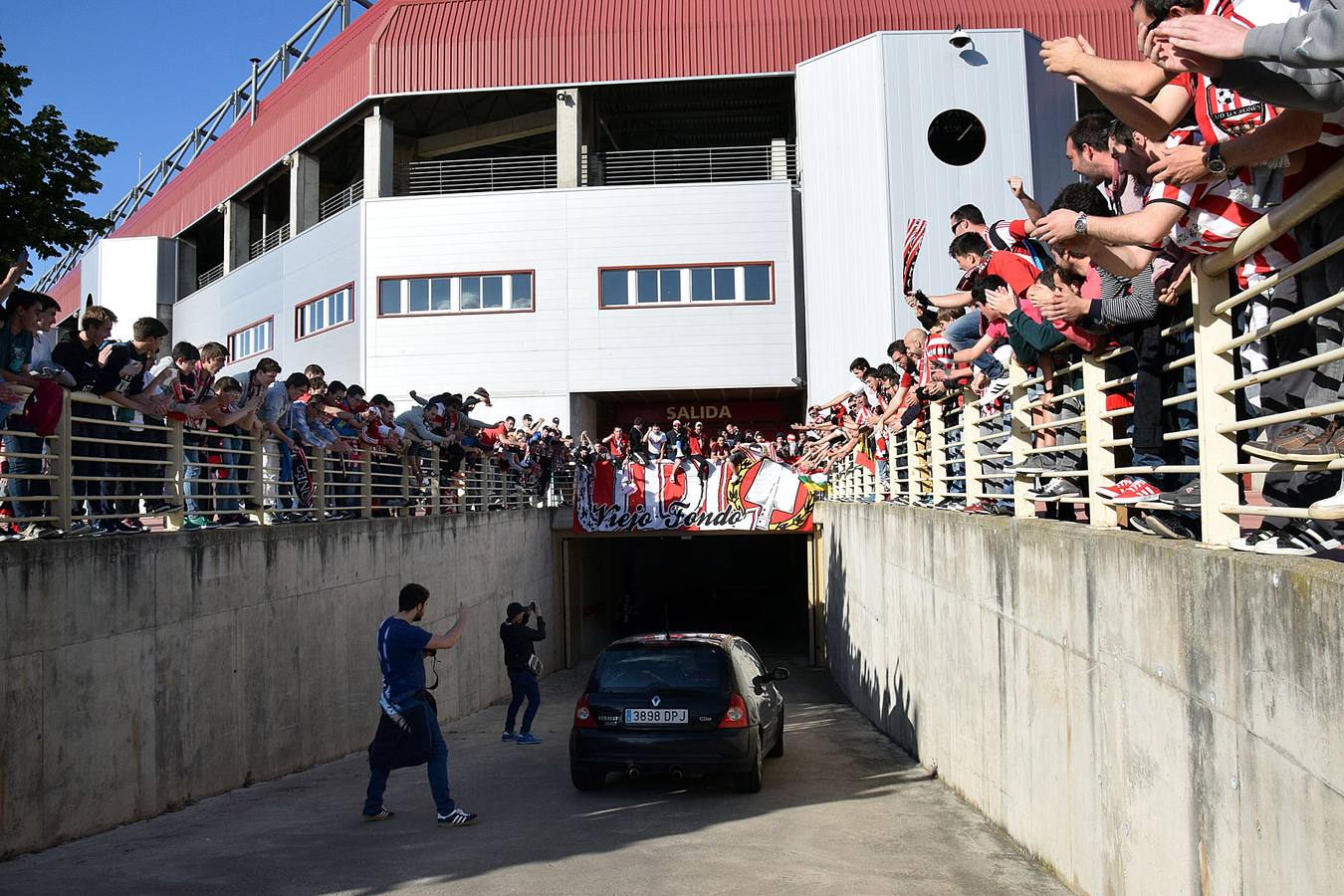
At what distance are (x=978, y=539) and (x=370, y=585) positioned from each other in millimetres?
8902

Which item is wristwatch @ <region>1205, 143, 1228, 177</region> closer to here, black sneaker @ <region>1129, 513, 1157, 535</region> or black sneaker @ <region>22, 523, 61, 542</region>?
black sneaker @ <region>1129, 513, 1157, 535</region>

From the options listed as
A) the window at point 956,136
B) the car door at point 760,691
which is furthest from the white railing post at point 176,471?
the window at point 956,136

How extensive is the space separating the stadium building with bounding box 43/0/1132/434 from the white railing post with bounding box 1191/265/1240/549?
84.2 feet

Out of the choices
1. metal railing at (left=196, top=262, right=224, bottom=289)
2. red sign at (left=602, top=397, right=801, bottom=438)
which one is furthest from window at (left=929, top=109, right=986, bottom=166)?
metal railing at (left=196, top=262, right=224, bottom=289)

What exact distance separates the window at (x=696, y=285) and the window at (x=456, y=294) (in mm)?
2472

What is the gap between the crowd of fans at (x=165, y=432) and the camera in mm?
8547

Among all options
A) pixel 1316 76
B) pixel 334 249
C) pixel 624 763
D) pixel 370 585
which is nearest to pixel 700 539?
pixel 334 249

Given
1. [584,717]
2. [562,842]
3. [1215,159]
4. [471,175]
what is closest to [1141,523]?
[1215,159]

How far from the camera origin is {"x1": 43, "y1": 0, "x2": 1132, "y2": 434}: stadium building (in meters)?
31.3

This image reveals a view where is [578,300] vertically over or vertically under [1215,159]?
over

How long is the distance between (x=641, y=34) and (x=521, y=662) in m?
23.6

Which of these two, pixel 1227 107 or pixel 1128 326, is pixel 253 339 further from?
pixel 1227 107

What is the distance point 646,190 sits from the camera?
34.0 meters

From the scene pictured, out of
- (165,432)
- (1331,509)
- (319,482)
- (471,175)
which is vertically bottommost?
(1331,509)
